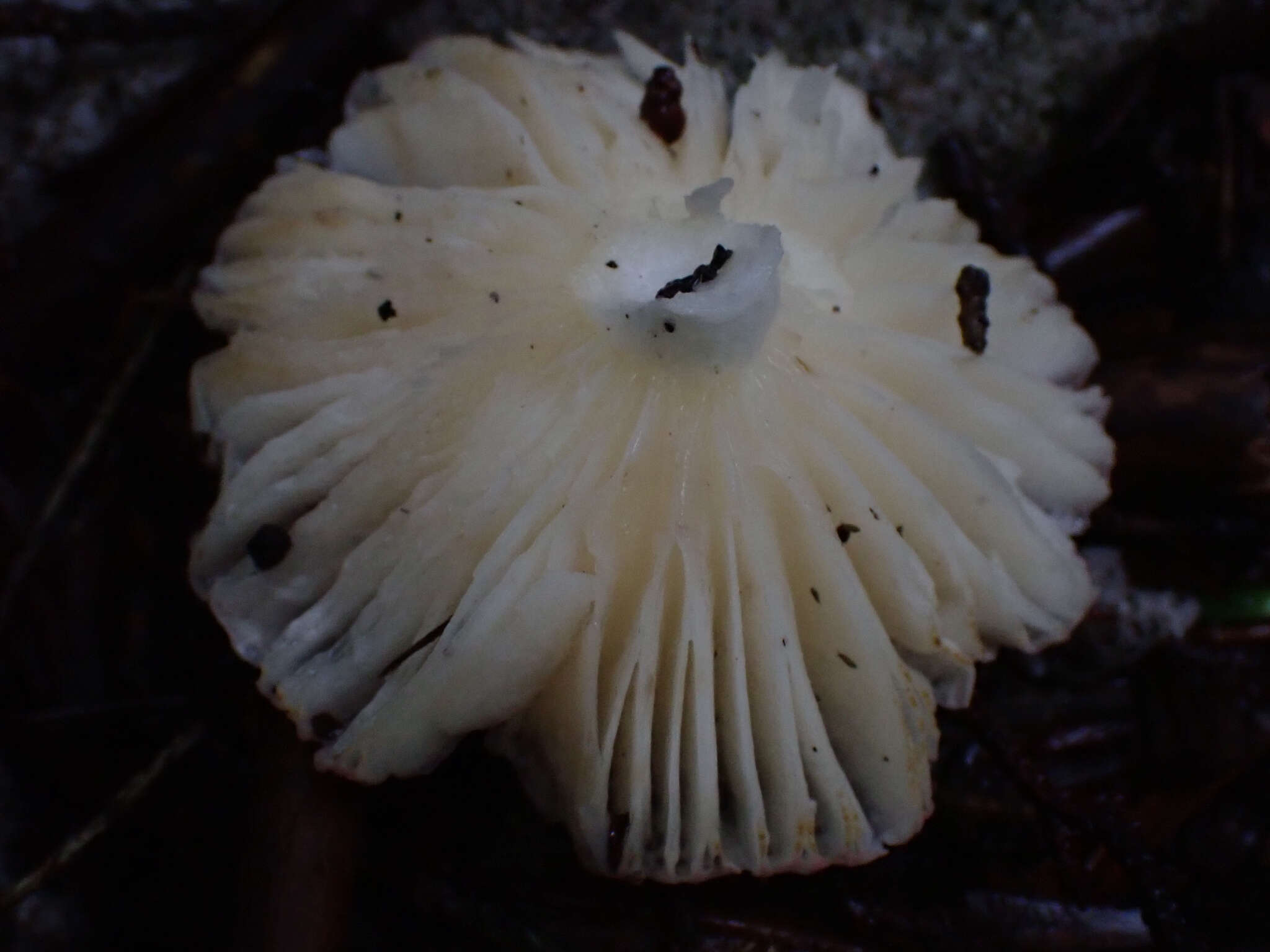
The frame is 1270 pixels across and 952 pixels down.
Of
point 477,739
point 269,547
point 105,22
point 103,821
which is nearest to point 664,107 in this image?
point 269,547

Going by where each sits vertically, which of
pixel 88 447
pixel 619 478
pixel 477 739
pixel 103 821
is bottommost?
pixel 103 821

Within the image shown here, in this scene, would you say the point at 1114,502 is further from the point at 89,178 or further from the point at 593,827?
the point at 89,178

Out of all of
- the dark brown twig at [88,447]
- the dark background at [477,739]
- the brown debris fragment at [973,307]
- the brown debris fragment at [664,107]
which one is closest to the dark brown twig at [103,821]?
the dark background at [477,739]

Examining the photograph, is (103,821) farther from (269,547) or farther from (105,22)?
(105,22)

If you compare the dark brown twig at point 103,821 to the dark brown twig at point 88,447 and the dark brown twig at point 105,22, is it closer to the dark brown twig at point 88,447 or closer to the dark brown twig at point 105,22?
the dark brown twig at point 88,447

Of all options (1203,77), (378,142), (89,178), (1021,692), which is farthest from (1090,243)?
(89,178)

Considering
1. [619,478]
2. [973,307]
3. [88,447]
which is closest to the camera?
[619,478]

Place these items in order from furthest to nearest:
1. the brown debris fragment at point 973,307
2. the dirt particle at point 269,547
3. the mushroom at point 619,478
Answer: the brown debris fragment at point 973,307 < the dirt particle at point 269,547 < the mushroom at point 619,478
